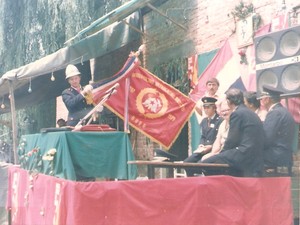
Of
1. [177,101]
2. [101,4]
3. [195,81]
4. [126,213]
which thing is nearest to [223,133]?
[177,101]

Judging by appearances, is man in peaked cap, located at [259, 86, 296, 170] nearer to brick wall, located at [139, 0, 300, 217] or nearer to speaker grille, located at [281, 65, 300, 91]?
speaker grille, located at [281, 65, 300, 91]

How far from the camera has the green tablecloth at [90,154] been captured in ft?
19.3

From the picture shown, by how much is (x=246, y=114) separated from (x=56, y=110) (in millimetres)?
11266

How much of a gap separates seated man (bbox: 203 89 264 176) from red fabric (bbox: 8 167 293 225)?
0.29m

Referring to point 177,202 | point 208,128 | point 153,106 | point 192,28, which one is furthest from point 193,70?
point 177,202

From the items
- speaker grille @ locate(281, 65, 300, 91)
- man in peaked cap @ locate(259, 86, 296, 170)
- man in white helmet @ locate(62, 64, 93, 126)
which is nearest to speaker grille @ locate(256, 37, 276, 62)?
speaker grille @ locate(281, 65, 300, 91)

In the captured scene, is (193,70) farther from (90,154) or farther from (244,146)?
(244,146)

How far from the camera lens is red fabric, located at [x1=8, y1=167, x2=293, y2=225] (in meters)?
4.63

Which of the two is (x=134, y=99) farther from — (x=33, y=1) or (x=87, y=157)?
(x=33, y=1)

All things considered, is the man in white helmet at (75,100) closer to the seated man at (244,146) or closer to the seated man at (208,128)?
the seated man at (208,128)

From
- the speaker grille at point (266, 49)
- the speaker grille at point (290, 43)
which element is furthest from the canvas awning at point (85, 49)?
the speaker grille at point (290, 43)

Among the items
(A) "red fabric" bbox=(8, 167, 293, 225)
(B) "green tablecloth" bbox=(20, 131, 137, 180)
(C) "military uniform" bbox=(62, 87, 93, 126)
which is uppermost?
(C) "military uniform" bbox=(62, 87, 93, 126)

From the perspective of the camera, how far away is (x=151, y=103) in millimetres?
7730

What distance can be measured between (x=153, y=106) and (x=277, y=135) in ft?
8.04
